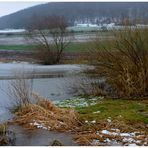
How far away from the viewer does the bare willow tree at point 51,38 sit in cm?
3547

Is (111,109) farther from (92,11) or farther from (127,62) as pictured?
(92,11)

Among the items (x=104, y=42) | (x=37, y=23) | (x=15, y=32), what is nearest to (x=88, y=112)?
(x=104, y=42)

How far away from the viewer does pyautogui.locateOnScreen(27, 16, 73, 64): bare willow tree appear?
35.5m

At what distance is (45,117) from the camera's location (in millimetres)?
10250

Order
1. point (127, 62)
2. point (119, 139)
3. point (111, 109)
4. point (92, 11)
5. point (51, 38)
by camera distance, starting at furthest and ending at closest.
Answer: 1. point (51, 38)
2. point (92, 11)
3. point (127, 62)
4. point (111, 109)
5. point (119, 139)

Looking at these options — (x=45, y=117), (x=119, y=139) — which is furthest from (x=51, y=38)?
(x=119, y=139)

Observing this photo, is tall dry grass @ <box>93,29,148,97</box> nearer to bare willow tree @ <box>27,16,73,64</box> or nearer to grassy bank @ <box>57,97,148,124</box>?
grassy bank @ <box>57,97,148,124</box>

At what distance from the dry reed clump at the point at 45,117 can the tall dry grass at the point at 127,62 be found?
3.99 meters

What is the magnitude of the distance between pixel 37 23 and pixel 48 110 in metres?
30.8

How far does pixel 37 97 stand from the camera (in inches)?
449

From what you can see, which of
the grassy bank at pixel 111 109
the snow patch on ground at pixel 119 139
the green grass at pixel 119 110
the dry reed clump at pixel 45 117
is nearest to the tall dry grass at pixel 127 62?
the grassy bank at pixel 111 109

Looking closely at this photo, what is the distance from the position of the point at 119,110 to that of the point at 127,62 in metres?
3.31

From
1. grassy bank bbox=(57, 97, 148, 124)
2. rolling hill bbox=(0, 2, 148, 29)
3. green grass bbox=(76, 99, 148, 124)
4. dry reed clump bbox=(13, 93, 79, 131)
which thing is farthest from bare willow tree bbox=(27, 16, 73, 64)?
dry reed clump bbox=(13, 93, 79, 131)

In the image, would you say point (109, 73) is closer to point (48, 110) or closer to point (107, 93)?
point (107, 93)
